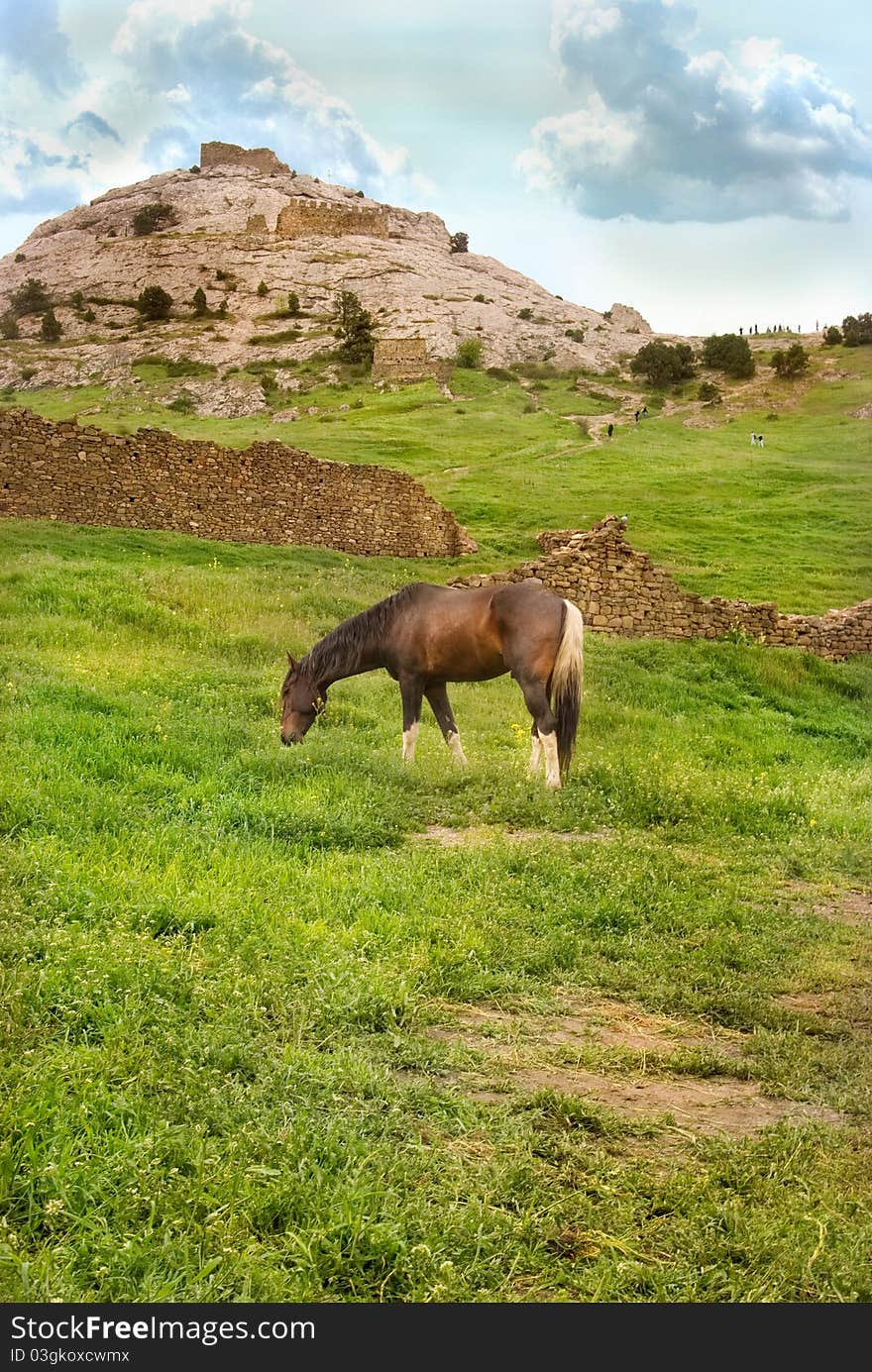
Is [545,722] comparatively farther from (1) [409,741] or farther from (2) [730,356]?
(2) [730,356]

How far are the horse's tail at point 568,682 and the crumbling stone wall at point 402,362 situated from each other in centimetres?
5649

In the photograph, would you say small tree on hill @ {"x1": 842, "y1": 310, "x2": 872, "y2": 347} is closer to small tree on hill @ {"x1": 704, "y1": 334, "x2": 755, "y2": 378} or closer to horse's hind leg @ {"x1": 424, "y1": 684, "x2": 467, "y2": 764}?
small tree on hill @ {"x1": 704, "y1": 334, "x2": 755, "y2": 378}

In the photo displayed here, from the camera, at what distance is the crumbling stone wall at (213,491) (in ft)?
86.5

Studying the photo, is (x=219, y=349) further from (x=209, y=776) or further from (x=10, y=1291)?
(x=10, y=1291)

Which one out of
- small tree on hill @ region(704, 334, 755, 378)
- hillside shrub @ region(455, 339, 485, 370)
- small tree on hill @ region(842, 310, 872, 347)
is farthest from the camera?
hillside shrub @ region(455, 339, 485, 370)

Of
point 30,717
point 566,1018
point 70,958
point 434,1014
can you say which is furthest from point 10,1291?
point 30,717

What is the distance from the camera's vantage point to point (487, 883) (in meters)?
6.77

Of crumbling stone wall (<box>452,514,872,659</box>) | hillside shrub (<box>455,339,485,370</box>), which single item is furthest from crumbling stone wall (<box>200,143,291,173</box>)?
crumbling stone wall (<box>452,514,872,659</box>)

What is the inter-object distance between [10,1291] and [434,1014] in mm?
2480

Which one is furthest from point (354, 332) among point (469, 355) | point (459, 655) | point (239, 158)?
point (239, 158)

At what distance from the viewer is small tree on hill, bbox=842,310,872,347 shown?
57128 mm

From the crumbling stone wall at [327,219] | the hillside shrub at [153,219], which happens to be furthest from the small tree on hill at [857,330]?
the hillside shrub at [153,219]

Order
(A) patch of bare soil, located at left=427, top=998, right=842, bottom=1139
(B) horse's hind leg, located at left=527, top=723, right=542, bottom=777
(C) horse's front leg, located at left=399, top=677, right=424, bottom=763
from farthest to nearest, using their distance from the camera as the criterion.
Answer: (C) horse's front leg, located at left=399, top=677, right=424, bottom=763, (B) horse's hind leg, located at left=527, top=723, right=542, bottom=777, (A) patch of bare soil, located at left=427, top=998, right=842, bottom=1139

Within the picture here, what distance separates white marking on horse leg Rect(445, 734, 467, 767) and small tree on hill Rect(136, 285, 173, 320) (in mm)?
84343
